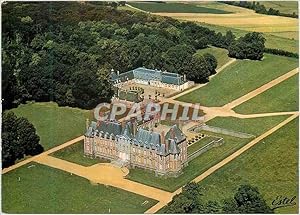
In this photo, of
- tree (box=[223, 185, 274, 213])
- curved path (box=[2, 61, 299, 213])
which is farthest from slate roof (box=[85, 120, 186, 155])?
tree (box=[223, 185, 274, 213])

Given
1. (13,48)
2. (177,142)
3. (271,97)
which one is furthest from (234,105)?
(13,48)

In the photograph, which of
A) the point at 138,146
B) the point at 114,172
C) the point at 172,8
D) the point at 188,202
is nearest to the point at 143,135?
the point at 138,146

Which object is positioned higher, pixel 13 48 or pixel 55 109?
pixel 13 48

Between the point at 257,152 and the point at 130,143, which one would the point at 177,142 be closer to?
the point at 130,143

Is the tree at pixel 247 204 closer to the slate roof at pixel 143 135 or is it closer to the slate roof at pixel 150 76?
the slate roof at pixel 143 135

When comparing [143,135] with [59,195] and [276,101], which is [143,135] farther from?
[276,101]

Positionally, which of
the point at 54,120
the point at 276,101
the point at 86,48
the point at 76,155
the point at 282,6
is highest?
the point at 282,6

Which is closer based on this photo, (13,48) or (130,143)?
(130,143)
